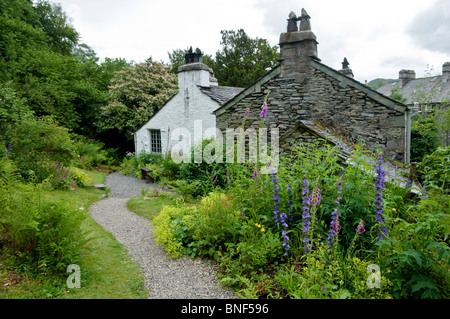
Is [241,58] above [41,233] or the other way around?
above

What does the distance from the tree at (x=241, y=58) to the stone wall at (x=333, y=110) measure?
19.1 m

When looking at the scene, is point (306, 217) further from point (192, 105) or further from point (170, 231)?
point (192, 105)

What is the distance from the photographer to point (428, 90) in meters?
33.5

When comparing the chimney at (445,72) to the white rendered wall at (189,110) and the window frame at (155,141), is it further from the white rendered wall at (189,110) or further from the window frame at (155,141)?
the window frame at (155,141)

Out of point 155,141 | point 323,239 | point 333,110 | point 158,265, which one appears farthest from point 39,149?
point 333,110

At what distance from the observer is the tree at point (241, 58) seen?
28.5 meters

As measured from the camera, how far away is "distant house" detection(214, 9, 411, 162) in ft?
27.2

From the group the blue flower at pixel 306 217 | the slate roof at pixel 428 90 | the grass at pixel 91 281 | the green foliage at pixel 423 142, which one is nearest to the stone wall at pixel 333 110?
the blue flower at pixel 306 217

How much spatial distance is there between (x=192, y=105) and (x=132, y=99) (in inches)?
248

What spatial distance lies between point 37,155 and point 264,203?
7776mm
